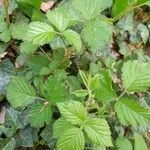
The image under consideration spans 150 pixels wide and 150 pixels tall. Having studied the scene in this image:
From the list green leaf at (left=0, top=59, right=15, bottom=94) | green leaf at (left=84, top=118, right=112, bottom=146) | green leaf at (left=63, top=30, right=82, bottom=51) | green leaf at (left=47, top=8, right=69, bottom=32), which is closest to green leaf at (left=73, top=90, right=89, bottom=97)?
green leaf at (left=84, top=118, right=112, bottom=146)

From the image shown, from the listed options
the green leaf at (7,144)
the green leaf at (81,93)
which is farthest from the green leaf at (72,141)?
the green leaf at (7,144)

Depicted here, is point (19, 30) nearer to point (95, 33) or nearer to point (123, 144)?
point (95, 33)

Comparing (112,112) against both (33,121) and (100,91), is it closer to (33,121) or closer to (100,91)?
(100,91)

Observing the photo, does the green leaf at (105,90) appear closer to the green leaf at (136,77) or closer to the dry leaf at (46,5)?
the green leaf at (136,77)

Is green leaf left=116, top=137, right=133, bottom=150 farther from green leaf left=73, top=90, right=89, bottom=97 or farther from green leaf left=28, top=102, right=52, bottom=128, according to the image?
green leaf left=73, top=90, right=89, bottom=97

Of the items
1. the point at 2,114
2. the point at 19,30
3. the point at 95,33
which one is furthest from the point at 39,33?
the point at 2,114

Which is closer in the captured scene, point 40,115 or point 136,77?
point 136,77
